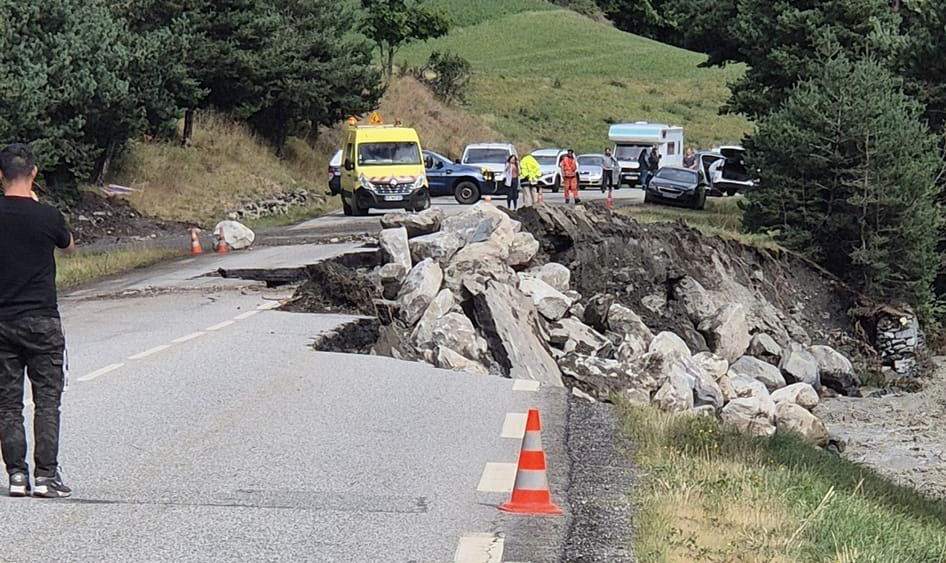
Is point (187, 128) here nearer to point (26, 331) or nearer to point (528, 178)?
point (528, 178)

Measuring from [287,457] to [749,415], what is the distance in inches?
400

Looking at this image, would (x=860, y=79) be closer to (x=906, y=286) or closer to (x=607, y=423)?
(x=906, y=286)

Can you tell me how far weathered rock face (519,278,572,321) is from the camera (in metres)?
20.7

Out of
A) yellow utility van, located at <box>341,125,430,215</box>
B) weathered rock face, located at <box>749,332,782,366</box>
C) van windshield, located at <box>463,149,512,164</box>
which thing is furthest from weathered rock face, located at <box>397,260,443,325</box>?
van windshield, located at <box>463,149,512,164</box>

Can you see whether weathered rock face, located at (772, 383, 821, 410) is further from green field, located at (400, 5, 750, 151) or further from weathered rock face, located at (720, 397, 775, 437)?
green field, located at (400, 5, 750, 151)

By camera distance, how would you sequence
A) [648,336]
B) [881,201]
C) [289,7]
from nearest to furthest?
1. [648,336]
2. [881,201]
3. [289,7]

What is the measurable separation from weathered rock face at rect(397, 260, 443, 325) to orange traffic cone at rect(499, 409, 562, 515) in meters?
10.8

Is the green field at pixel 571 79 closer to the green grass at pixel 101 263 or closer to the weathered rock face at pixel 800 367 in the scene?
the green grass at pixel 101 263

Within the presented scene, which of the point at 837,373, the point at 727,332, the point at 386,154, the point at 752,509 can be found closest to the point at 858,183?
the point at 837,373

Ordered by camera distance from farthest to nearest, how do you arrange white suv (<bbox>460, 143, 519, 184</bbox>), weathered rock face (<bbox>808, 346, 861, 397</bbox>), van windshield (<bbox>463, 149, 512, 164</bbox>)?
1. van windshield (<bbox>463, 149, 512, 164</bbox>)
2. white suv (<bbox>460, 143, 519, 184</bbox>)
3. weathered rock face (<bbox>808, 346, 861, 397</bbox>)

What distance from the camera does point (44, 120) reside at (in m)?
30.8

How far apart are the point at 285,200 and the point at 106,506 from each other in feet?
117

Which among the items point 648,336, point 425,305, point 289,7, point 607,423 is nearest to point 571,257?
point 648,336

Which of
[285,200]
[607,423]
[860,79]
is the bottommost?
[285,200]
